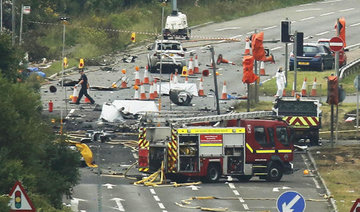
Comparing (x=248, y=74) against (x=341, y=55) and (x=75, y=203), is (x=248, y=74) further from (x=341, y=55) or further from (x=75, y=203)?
(x=75, y=203)

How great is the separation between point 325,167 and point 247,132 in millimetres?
3546

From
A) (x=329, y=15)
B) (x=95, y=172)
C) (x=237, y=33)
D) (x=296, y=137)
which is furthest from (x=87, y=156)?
(x=329, y=15)

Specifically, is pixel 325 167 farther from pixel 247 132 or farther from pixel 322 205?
pixel 322 205

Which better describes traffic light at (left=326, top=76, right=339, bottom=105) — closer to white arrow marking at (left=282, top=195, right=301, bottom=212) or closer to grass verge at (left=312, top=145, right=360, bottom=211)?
grass verge at (left=312, top=145, right=360, bottom=211)

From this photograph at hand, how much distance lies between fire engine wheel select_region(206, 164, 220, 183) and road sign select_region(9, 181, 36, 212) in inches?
680

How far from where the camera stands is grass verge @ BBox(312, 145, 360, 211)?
3856 cm

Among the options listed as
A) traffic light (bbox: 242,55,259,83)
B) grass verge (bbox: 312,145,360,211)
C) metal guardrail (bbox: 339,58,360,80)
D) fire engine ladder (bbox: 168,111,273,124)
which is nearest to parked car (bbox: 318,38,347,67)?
metal guardrail (bbox: 339,58,360,80)

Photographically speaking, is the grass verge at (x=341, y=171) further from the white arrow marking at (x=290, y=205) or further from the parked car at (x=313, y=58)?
the parked car at (x=313, y=58)

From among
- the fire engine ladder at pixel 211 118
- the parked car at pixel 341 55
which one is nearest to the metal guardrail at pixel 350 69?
the parked car at pixel 341 55

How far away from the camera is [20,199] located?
23625 millimetres

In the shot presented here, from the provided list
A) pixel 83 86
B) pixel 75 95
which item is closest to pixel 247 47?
pixel 75 95

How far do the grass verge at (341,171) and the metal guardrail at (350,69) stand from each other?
49.1 feet

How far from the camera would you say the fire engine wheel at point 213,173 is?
40719 millimetres

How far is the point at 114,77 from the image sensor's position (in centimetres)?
6256
